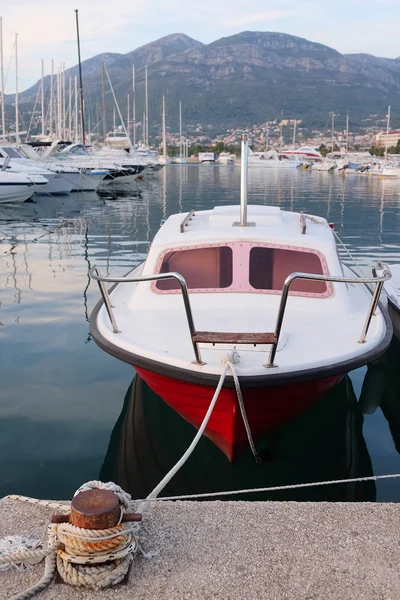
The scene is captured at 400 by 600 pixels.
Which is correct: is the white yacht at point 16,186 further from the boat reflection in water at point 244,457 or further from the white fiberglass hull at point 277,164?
the white fiberglass hull at point 277,164

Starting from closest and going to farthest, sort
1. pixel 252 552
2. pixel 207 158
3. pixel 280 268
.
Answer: pixel 252 552, pixel 280 268, pixel 207 158

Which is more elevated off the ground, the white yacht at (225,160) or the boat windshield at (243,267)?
the white yacht at (225,160)

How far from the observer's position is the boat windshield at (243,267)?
20.0 ft

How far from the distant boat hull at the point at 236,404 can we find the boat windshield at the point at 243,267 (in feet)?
4.32

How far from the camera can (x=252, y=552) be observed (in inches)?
122

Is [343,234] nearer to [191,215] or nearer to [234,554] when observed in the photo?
[191,215]

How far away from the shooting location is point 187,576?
9.53 feet

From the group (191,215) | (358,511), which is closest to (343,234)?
(191,215)

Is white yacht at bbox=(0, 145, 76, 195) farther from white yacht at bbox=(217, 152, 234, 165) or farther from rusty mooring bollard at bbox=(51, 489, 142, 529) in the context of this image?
white yacht at bbox=(217, 152, 234, 165)

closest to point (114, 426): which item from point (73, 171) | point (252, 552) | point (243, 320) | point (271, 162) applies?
point (243, 320)

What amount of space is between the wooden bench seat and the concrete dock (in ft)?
3.95

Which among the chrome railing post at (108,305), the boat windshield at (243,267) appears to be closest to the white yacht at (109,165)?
the boat windshield at (243,267)

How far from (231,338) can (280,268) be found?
213 cm

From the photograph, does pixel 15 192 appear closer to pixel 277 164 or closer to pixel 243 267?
pixel 243 267
